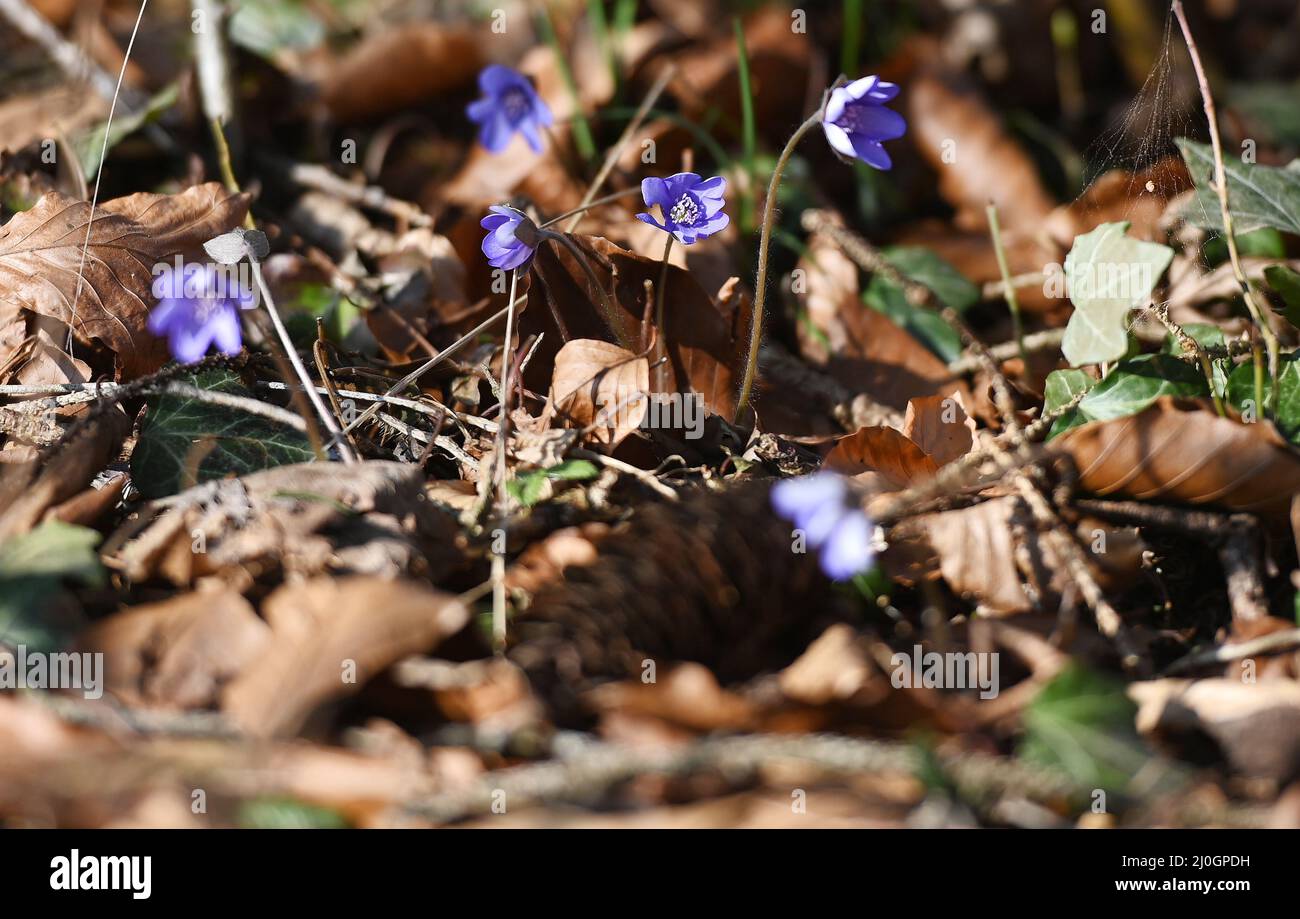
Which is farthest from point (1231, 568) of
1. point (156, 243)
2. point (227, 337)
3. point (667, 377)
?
point (156, 243)

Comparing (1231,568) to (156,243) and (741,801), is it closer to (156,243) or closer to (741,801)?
(741,801)

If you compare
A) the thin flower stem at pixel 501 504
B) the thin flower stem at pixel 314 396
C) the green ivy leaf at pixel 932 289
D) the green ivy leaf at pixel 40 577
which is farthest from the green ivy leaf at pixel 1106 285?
the green ivy leaf at pixel 40 577

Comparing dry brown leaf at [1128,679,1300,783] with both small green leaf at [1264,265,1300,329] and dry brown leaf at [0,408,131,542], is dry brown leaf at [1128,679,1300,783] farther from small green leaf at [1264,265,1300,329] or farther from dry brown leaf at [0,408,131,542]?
dry brown leaf at [0,408,131,542]

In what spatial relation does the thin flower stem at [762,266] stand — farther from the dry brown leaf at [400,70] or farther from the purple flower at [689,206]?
the dry brown leaf at [400,70]

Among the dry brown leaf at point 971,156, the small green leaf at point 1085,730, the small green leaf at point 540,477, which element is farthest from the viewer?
the dry brown leaf at point 971,156

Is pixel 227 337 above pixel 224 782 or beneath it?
above

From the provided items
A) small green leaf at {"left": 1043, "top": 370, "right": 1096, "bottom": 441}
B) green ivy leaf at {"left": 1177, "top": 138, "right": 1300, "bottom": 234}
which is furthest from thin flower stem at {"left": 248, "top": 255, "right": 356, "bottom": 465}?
green ivy leaf at {"left": 1177, "top": 138, "right": 1300, "bottom": 234}
